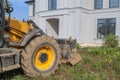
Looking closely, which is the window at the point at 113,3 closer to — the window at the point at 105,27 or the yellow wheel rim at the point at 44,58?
the window at the point at 105,27

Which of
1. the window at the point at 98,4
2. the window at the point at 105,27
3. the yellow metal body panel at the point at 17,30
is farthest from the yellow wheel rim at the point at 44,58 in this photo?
the window at the point at 98,4

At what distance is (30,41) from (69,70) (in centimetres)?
A: 193

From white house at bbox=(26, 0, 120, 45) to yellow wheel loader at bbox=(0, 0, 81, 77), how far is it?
2176 cm

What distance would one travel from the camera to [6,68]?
371 inches

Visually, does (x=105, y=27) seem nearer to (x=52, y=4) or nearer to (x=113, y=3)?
(x=113, y=3)

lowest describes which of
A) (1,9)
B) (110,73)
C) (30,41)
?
(110,73)

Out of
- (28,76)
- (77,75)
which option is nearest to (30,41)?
(28,76)

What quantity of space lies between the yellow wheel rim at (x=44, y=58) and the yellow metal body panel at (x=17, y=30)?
903 mm

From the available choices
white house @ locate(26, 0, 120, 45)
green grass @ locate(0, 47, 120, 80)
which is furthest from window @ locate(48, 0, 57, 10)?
green grass @ locate(0, 47, 120, 80)

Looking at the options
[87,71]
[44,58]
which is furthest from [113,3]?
[44,58]

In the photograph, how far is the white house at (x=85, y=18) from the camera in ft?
109

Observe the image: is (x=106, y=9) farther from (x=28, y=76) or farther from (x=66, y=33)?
(x=28, y=76)

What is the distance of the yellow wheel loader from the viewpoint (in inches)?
383

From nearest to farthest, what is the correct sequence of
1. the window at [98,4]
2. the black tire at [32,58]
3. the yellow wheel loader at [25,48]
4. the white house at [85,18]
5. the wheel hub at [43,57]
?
1. the yellow wheel loader at [25,48]
2. the black tire at [32,58]
3. the wheel hub at [43,57]
4. the white house at [85,18]
5. the window at [98,4]
